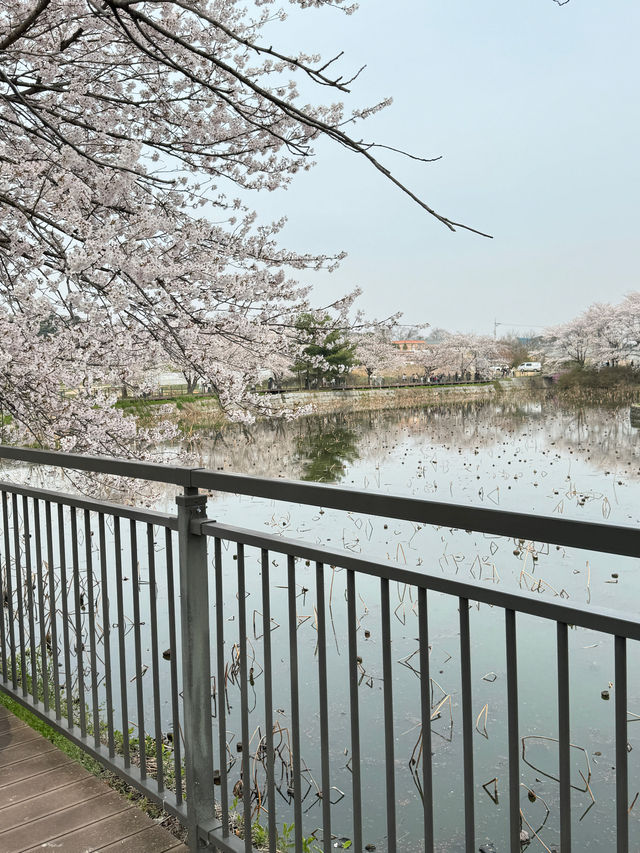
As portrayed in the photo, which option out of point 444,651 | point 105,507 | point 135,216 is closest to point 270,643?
point 105,507

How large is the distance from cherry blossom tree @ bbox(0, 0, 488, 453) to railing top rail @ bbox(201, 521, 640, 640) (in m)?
2.55

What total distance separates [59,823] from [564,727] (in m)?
1.63

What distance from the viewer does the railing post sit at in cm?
170

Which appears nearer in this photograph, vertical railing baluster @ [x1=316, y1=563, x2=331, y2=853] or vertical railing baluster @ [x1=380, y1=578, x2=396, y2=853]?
vertical railing baluster @ [x1=380, y1=578, x2=396, y2=853]

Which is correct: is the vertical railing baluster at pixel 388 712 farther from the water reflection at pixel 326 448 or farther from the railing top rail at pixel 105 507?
the water reflection at pixel 326 448

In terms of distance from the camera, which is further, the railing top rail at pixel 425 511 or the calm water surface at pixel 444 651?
the calm water surface at pixel 444 651

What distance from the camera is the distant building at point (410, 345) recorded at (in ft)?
189

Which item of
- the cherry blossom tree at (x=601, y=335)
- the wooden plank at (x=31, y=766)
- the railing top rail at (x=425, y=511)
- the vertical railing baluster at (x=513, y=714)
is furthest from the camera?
the cherry blossom tree at (x=601, y=335)

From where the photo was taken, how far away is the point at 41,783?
2.18 metres

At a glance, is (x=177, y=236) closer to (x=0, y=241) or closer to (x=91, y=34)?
(x=0, y=241)

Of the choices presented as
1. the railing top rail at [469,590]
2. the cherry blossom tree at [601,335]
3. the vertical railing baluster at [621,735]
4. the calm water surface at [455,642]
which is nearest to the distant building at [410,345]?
the cherry blossom tree at [601,335]

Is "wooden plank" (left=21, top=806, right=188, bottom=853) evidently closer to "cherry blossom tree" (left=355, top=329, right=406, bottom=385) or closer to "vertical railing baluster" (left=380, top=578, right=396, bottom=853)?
"vertical railing baluster" (left=380, top=578, right=396, bottom=853)

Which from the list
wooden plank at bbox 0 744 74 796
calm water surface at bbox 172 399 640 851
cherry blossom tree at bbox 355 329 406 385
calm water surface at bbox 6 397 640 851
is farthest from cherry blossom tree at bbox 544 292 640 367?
wooden plank at bbox 0 744 74 796

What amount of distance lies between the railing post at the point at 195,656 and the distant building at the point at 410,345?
5445 centimetres
